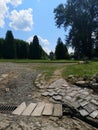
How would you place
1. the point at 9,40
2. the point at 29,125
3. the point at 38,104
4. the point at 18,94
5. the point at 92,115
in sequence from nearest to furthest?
the point at 29,125
the point at 92,115
the point at 38,104
the point at 18,94
the point at 9,40

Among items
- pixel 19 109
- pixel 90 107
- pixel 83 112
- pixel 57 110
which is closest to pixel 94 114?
pixel 83 112

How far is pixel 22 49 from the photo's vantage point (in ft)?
147

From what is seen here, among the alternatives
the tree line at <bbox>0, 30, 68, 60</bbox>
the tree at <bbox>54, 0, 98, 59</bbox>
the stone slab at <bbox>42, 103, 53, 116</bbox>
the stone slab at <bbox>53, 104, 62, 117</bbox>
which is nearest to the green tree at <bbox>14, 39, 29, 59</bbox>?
the tree line at <bbox>0, 30, 68, 60</bbox>

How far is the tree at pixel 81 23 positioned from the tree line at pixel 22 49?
5634mm

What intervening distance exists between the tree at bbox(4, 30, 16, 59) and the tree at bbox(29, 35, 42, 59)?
316cm

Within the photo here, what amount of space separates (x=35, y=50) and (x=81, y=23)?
389 inches

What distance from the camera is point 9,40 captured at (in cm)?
4078

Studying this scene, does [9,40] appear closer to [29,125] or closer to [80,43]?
[80,43]

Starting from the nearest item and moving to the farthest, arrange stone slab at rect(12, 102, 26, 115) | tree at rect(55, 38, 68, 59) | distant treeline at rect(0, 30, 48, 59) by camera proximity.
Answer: stone slab at rect(12, 102, 26, 115) < distant treeline at rect(0, 30, 48, 59) < tree at rect(55, 38, 68, 59)

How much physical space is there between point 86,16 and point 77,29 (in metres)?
1.95

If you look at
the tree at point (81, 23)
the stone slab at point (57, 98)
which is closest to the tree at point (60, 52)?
the tree at point (81, 23)

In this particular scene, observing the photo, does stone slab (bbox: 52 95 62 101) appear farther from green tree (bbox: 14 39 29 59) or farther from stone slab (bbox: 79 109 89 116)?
green tree (bbox: 14 39 29 59)

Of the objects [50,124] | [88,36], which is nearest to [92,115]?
[50,124]

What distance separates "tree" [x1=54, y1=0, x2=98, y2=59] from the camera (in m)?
35.0
